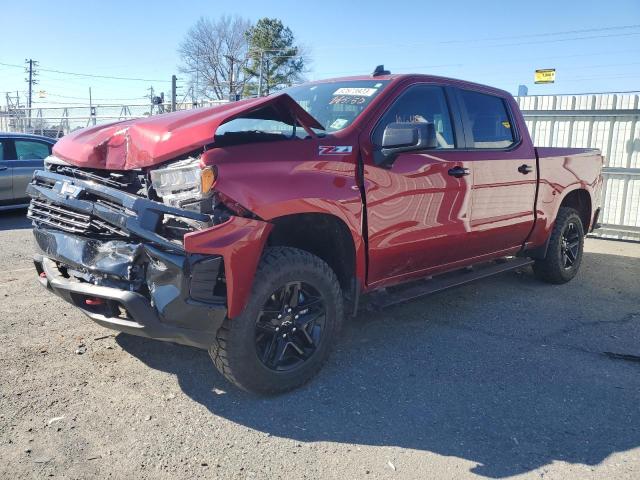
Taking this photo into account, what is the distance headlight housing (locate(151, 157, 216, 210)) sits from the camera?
289 centimetres

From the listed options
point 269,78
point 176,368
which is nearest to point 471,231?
point 176,368

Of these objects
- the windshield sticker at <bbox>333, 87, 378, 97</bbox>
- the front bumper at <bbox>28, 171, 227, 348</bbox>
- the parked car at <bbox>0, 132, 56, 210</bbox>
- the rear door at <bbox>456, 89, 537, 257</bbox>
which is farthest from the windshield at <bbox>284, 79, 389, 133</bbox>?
the parked car at <bbox>0, 132, 56, 210</bbox>

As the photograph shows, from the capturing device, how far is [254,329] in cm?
319

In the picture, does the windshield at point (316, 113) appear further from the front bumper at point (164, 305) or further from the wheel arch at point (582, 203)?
the wheel arch at point (582, 203)

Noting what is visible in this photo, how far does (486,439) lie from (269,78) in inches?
1847

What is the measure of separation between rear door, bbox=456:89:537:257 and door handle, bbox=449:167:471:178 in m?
0.10

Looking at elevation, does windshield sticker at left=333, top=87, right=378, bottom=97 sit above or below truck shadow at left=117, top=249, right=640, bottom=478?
above

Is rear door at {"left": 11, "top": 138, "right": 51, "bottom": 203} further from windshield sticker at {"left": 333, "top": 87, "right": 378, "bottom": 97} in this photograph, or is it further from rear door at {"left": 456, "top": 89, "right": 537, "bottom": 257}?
rear door at {"left": 456, "top": 89, "right": 537, "bottom": 257}

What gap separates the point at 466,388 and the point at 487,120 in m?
2.58

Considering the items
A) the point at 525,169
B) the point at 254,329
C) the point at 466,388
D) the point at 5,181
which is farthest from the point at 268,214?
the point at 5,181

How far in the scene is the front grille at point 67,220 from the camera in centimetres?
312

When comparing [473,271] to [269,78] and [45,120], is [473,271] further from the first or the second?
[269,78]

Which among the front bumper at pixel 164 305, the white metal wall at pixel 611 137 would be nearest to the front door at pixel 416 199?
the front bumper at pixel 164 305

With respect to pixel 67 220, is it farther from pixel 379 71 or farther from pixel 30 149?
pixel 30 149
